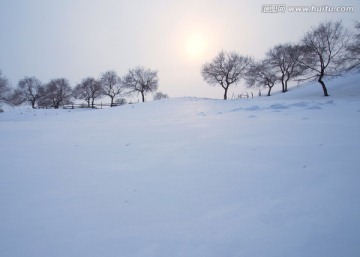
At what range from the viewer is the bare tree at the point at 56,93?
2282 inches

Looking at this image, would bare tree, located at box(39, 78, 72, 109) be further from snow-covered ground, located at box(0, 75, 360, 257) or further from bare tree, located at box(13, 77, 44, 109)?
snow-covered ground, located at box(0, 75, 360, 257)

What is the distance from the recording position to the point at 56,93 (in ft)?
193

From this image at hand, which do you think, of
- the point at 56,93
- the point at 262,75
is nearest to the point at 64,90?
the point at 56,93

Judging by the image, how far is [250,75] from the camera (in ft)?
145

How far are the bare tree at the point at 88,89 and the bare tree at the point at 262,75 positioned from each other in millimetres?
38707

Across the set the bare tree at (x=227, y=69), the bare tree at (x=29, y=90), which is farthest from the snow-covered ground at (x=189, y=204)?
the bare tree at (x=29, y=90)

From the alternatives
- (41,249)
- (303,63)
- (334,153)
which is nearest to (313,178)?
(334,153)

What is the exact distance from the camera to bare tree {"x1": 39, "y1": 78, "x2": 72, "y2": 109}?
5797 cm

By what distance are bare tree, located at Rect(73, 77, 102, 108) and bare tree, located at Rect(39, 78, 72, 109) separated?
231 centimetres

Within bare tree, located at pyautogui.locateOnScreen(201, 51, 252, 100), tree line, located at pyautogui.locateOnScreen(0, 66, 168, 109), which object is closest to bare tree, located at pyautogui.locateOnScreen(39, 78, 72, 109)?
tree line, located at pyautogui.locateOnScreen(0, 66, 168, 109)

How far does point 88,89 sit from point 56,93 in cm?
852

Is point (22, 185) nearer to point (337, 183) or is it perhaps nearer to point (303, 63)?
point (337, 183)

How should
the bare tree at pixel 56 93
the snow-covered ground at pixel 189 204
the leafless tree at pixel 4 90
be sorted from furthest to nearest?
the bare tree at pixel 56 93, the leafless tree at pixel 4 90, the snow-covered ground at pixel 189 204

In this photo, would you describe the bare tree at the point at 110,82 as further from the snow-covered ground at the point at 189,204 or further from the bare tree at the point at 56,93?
the snow-covered ground at the point at 189,204
